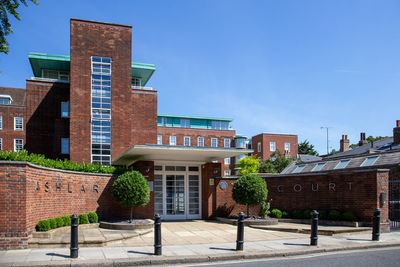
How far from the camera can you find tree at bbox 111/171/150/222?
14680mm

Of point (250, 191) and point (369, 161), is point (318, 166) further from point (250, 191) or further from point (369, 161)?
point (250, 191)

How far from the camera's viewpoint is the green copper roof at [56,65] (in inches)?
1314

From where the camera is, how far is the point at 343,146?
135 feet

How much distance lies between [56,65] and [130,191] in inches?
953

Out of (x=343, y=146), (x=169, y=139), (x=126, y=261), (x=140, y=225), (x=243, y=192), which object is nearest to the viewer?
(x=126, y=261)

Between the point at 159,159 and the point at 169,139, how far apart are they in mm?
39867

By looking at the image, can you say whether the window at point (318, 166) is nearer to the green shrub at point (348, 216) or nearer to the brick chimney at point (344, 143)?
the green shrub at point (348, 216)

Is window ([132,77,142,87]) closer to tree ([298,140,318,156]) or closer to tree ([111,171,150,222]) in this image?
tree ([111,171,150,222])

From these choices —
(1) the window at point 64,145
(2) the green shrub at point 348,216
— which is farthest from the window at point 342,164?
(1) the window at point 64,145

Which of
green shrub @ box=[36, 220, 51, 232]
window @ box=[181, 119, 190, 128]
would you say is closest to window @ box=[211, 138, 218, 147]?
window @ box=[181, 119, 190, 128]

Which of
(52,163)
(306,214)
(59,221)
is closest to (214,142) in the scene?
(306,214)

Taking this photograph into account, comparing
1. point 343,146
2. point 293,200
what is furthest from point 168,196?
point 343,146

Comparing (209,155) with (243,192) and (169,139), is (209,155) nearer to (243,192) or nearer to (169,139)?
(243,192)

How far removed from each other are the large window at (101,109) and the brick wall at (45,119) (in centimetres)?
376
